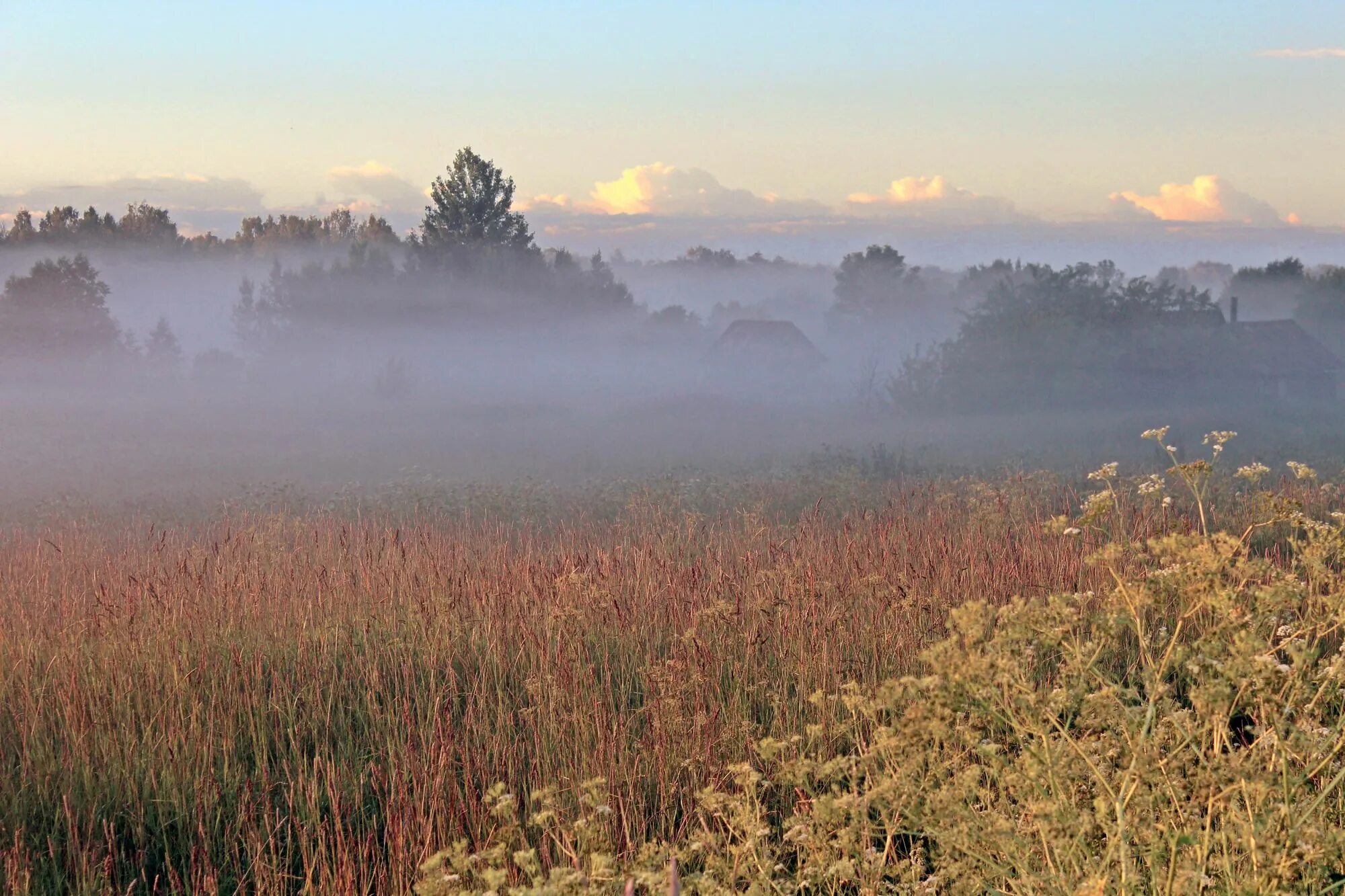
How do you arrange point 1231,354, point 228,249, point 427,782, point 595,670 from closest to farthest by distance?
point 427,782, point 595,670, point 1231,354, point 228,249

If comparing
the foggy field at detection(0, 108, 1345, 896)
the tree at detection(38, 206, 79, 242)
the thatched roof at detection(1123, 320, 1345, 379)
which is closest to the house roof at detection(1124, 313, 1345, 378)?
the thatched roof at detection(1123, 320, 1345, 379)

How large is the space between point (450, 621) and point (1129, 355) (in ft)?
160

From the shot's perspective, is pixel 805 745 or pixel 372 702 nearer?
pixel 805 745

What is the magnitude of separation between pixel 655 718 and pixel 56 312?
226ft

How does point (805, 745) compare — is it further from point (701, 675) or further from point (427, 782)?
point (427, 782)

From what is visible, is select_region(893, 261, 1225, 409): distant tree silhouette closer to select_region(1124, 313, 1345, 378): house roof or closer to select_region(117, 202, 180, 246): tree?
select_region(1124, 313, 1345, 378): house roof

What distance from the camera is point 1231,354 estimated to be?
51812mm

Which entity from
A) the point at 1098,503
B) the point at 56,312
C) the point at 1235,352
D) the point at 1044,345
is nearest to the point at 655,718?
the point at 1098,503

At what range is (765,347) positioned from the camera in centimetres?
6938

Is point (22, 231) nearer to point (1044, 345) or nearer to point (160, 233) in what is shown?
point (160, 233)

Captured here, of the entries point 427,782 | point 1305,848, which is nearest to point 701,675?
point 427,782

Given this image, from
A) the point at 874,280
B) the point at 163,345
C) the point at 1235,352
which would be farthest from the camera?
the point at 874,280

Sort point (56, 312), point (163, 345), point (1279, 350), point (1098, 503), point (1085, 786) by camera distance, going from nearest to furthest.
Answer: point (1085, 786) < point (1098, 503) < point (1279, 350) < point (56, 312) < point (163, 345)

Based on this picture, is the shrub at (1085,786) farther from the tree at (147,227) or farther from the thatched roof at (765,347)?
the tree at (147,227)
